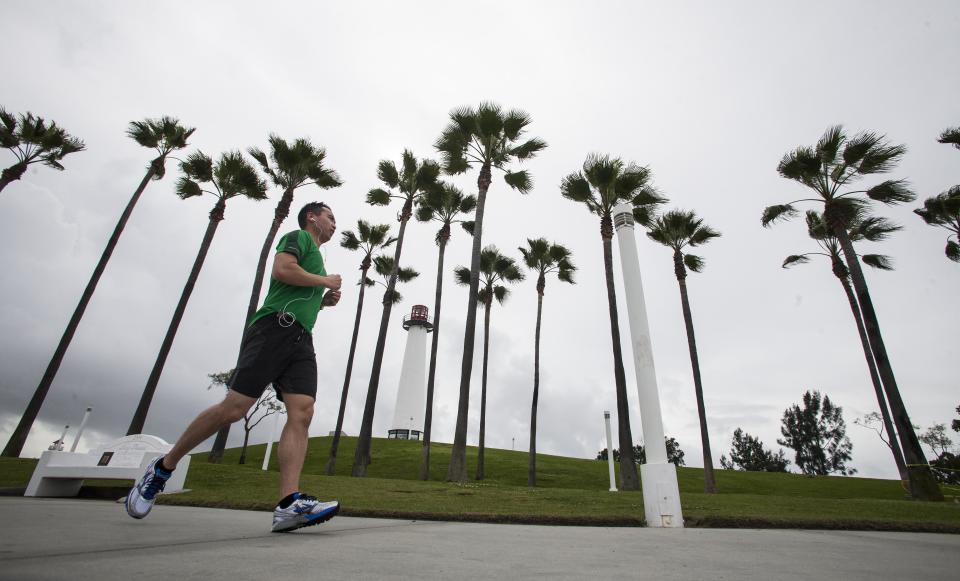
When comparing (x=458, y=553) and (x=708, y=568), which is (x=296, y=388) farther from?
(x=708, y=568)

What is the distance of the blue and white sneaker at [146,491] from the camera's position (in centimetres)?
265

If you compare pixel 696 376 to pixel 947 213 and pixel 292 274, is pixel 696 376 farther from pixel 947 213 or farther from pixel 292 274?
pixel 292 274

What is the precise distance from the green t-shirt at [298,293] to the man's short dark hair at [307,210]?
26 cm

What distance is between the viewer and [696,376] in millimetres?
17719

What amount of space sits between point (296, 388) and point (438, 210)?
1955 centimetres

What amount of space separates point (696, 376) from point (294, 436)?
17978 millimetres

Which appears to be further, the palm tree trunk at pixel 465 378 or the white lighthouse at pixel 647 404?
the palm tree trunk at pixel 465 378

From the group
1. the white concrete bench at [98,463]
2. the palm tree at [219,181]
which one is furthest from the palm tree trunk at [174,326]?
the white concrete bench at [98,463]

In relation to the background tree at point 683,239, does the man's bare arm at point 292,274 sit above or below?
below

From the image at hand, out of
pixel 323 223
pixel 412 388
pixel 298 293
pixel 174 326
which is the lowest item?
pixel 298 293

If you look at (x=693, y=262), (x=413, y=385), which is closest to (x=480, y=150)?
(x=693, y=262)

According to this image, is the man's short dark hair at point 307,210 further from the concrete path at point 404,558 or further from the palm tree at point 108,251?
the palm tree at point 108,251

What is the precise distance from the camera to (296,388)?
2.84 m

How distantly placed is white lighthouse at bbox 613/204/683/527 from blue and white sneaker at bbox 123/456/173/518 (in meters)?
3.38
